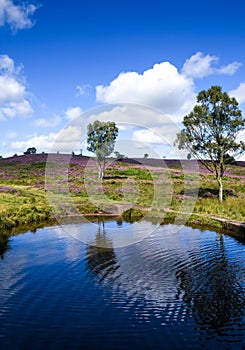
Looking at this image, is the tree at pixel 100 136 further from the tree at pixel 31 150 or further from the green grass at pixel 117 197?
the tree at pixel 31 150

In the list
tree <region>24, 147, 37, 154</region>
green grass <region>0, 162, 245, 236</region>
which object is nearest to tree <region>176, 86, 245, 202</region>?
green grass <region>0, 162, 245, 236</region>

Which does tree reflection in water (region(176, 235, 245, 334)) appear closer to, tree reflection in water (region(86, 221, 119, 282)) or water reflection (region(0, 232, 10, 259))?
tree reflection in water (region(86, 221, 119, 282))

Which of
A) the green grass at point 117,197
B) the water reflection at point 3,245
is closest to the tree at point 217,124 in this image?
the green grass at point 117,197

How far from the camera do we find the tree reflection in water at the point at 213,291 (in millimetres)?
9400

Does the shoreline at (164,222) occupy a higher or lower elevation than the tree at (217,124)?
lower

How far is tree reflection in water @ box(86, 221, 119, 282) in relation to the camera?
13478 millimetres

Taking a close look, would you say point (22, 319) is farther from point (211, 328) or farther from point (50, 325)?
point (211, 328)

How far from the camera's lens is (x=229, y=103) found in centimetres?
3222

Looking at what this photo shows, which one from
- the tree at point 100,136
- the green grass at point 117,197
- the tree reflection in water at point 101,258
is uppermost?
the tree at point 100,136

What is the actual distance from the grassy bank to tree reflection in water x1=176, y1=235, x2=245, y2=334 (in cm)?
1082

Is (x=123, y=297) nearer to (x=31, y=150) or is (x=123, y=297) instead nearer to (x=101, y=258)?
(x=101, y=258)

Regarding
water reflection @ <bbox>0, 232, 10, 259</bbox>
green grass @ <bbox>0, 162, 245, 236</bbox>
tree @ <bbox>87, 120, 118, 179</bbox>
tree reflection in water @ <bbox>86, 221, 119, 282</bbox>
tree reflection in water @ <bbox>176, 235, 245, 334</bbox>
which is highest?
tree @ <bbox>87, 120, 118, 179</bbox>

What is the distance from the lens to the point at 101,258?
51.4ft

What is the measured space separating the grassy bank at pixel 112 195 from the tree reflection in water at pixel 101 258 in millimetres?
7760
